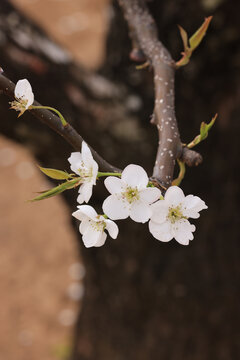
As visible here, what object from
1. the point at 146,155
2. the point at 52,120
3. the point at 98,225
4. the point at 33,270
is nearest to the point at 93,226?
the point at 98,225

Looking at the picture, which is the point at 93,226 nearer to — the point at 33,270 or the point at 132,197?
the point at 132,197

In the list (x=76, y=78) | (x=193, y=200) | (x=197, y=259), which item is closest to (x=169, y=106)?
(x=193, y=200)

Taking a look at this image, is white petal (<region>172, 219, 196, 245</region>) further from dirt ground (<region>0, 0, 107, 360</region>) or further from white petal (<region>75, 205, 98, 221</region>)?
dirt ground (<region>0, 0, 107, 360</region>)

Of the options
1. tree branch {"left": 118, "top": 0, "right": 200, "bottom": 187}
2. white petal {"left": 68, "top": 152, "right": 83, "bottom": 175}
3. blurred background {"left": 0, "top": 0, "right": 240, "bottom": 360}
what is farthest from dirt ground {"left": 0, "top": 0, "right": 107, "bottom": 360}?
white petal {"left": 68, "top": 152, "right": 83, "bottom": 175}

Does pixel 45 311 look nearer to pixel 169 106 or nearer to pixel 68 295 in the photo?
pixel 68 295

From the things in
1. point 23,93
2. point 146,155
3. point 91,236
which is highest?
point 146,155

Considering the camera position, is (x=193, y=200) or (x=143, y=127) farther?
(x=143, y=127)
